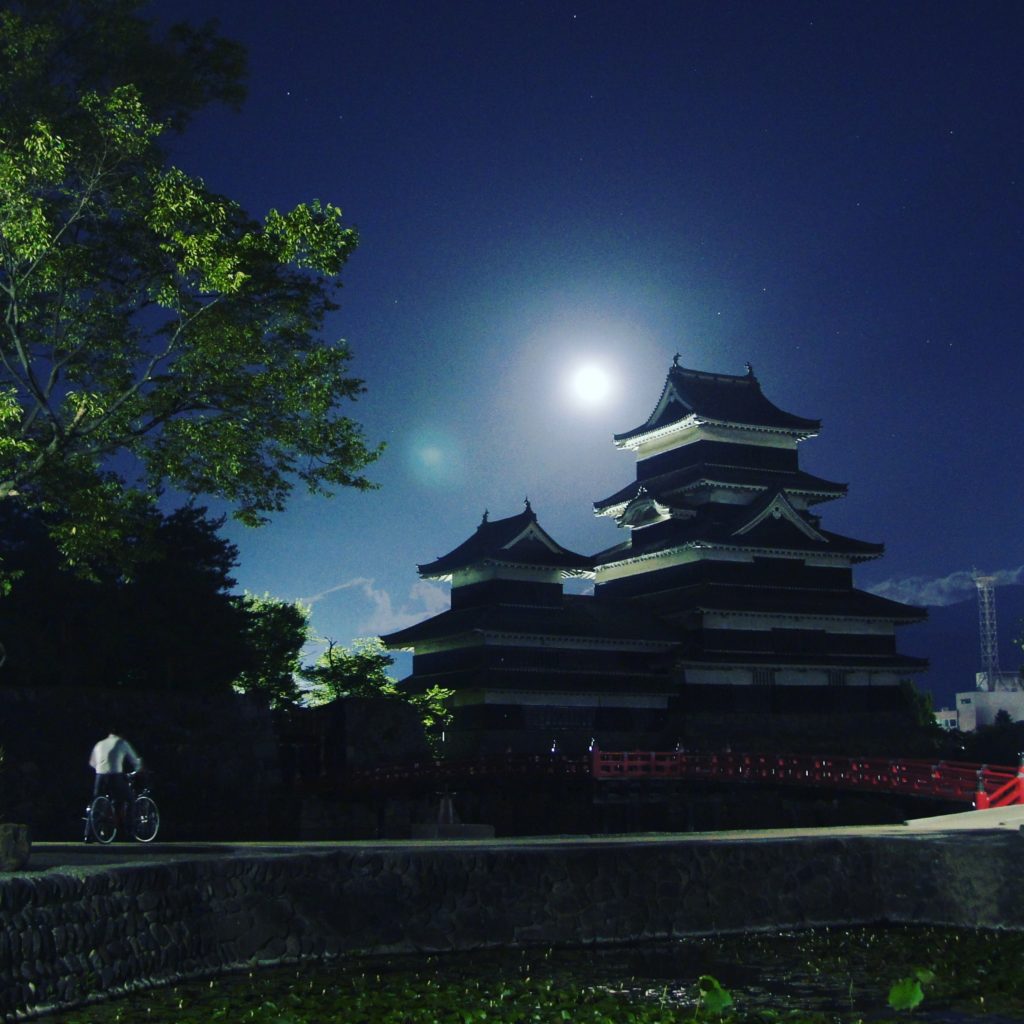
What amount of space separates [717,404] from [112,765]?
4320cm

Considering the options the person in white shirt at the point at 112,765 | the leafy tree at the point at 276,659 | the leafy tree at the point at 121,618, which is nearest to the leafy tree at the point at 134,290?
the person in white shirt at the point at 112,765

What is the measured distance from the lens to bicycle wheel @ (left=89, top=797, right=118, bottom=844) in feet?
63.8

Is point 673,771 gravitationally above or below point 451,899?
above

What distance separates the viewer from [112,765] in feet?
64.3

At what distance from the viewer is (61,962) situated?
1234cm

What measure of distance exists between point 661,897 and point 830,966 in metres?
3.28

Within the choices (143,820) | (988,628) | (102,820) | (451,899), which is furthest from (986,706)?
(451,899)

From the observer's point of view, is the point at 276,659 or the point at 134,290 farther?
the point at 276,659

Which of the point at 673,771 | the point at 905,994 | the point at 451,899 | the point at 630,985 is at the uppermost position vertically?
the point at 673,771

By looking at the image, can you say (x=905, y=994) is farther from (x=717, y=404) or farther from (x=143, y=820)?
(x=717, y=404)

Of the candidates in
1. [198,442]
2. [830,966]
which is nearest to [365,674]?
[198,442]

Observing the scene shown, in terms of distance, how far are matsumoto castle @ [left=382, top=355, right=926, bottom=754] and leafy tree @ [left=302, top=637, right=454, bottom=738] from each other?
162 centimetres

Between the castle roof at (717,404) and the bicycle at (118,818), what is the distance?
1570 inches

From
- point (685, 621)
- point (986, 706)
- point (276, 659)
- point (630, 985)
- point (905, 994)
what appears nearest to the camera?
point (905, 994)
